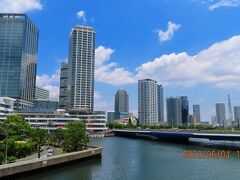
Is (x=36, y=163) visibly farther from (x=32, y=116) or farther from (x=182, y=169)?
(x=32, y=116)

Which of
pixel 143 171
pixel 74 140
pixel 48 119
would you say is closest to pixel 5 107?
pixel 48 119

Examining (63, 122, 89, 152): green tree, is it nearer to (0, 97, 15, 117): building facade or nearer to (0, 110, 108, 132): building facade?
(0, 110, 108, 132): building facade

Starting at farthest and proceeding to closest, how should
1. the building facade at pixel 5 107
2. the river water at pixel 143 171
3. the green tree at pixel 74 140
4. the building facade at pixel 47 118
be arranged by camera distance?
the building facade at pixel 47 118 → the building facade at pixel 5 107 → the green tree at pixel 74 140 → the river water at pixel 143 171

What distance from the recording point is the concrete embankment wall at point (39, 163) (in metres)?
39.9

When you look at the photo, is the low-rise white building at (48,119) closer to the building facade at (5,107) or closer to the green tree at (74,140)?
the building facade at (5,107)

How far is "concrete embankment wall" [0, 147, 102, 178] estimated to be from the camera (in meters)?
39.9

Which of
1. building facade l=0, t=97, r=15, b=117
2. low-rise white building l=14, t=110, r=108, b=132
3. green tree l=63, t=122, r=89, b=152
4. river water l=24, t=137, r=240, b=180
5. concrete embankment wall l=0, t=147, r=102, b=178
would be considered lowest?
river water l=24, t=137, r=240, b=180

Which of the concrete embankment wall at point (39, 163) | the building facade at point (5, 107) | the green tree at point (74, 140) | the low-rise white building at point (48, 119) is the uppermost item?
the building facade at point (5, 107)

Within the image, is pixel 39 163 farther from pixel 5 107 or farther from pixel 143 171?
pixel 5 107

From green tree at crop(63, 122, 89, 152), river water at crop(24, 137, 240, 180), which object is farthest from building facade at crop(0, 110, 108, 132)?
river water at crop(24, 137, 240, 180)

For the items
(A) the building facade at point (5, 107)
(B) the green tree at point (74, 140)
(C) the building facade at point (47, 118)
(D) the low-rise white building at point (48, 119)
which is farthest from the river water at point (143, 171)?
(A) the building facade at point (5, 107)

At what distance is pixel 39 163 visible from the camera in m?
46.0

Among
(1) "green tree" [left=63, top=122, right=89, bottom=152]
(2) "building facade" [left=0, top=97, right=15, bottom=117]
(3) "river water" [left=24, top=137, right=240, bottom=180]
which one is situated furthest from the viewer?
(2) "building facade" [left=0, top=97, right=15, bottom=117]

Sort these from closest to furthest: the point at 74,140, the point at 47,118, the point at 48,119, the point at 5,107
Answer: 1. the point at 74,140
2. the point at 5,107
3. the point at 48,119
4. the point at 47,118
